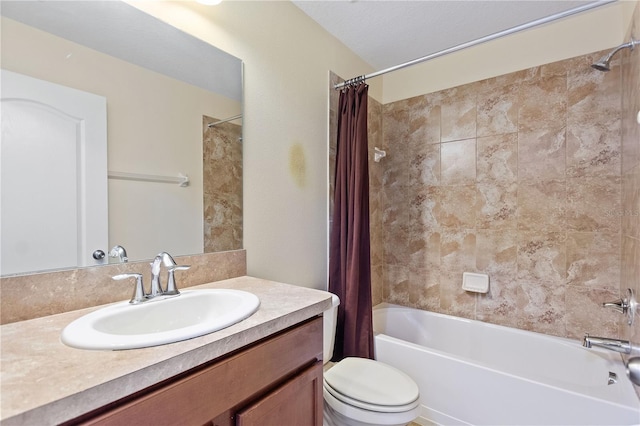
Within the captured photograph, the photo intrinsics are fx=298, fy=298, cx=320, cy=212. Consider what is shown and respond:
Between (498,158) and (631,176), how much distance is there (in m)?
0.72

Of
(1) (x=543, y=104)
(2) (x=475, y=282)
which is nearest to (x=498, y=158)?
(1) (x=543, y=104)

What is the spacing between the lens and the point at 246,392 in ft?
2.55

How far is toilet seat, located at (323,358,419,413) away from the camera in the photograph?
125cm

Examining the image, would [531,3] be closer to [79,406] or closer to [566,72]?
[566,72]

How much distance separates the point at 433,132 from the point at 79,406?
8.27 feet

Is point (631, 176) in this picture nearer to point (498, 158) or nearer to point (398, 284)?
point (498, 158)

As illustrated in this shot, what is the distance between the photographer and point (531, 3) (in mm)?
1759

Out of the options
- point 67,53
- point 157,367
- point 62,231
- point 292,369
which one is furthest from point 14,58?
point 292,369

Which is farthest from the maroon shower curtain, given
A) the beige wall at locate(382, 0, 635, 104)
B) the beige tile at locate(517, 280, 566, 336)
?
the beige tile at locate(517, 280, 566, 336)

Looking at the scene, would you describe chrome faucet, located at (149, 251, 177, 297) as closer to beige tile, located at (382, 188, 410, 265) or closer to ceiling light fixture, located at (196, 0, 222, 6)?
ceiling light fixture, located at (196, 0, 222, 6)

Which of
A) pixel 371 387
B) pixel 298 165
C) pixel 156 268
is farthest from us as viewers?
pixel 298 165

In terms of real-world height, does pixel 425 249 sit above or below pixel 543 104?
below

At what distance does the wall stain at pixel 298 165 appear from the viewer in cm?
176

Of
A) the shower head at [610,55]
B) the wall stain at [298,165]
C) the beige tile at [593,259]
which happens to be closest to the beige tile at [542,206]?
the beige tile at [593,259]
